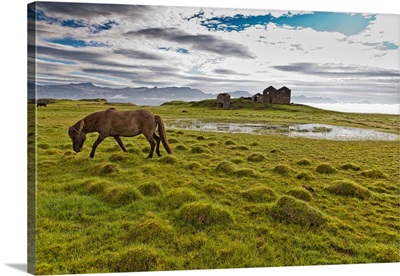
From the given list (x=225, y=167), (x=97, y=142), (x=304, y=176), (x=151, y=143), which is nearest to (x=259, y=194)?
(x=225, y=167)

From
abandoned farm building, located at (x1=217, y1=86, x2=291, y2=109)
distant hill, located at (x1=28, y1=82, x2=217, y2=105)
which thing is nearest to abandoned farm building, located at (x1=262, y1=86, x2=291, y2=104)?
abandoned farm building, located at (x1=217, y1=86, x2=291, y2=109)

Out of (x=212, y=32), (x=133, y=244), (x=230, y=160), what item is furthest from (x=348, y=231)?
(x=212, y=32)

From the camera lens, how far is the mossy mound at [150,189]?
783cm

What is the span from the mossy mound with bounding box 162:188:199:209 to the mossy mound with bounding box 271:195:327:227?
162cm

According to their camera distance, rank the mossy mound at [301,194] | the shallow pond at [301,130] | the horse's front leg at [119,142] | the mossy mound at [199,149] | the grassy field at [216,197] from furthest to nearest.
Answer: the shallow pond at [301,130] → the mossy mound at [199,149] → the horse's front leg at [119,142] → the mossy mound at [301,194] → the grassy field at [216,197]

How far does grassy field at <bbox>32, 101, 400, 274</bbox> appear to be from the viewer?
23.1 feet

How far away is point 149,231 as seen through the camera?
711 cm

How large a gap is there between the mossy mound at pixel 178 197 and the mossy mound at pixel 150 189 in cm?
19

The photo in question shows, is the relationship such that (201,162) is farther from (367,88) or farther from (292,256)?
(367,88)

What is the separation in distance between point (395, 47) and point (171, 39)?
4.99 m

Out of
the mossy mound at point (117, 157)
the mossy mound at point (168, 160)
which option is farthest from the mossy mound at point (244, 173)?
the mossy mound at point (117, 157)

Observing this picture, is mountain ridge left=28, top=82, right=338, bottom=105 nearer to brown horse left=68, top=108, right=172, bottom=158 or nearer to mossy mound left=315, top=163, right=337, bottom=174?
brown horse left=68, top=108, right=172, bottom=158

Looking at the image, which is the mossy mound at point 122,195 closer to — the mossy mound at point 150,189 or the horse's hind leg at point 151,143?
the mossy mound at point 150,189

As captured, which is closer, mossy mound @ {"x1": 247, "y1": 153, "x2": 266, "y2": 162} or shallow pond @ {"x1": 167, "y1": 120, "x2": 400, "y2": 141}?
mossy mound @ {"x1": 247, "y1": 153, "x2": 266, "y2": 162}
